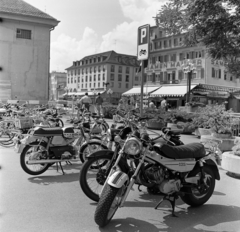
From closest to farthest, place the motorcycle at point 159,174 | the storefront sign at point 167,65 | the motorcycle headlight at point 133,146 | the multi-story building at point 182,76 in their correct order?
1. the motorcycle at point 159,174
2. the motorcycle headlight at point 133,146
3. the multi-story building at point 182,76
4. the storefront sign at point 167,65

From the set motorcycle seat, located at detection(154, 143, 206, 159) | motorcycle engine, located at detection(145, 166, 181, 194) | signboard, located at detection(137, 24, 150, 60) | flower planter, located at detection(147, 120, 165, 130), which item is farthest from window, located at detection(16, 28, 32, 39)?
motorcycle engine, located at detection(145, 166, 181, 194)

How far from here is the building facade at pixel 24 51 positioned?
25.2 meters

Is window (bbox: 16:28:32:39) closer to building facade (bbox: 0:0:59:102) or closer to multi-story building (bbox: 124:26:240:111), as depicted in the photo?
building facade (bbox: 0:0:59:102)

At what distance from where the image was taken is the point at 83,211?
162 inches

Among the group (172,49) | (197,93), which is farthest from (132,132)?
(172,49)

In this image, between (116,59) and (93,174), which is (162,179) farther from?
(116,59)

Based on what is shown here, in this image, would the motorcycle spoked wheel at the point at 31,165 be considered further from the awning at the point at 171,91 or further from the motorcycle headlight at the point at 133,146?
the awning at the point at 171,91

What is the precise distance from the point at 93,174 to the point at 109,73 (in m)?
86.3

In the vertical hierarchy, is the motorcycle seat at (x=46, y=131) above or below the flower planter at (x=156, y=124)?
above

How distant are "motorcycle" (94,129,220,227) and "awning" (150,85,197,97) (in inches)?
1560

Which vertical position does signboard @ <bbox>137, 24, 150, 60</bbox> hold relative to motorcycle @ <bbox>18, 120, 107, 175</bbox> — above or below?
above

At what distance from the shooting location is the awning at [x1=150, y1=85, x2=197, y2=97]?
145 ft

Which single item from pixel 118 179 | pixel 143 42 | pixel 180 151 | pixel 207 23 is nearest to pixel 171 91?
pixel 207 23

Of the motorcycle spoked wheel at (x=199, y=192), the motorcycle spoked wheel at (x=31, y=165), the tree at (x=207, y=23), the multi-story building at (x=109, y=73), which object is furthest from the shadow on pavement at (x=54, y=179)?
the multi-story building at (x=109, y=73)
